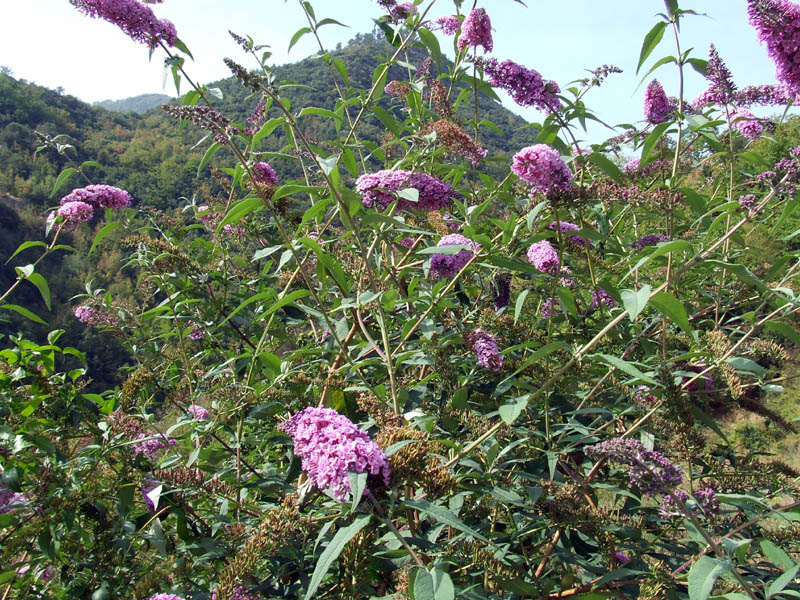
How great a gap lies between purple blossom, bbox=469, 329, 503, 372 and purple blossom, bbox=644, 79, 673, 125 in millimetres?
1591

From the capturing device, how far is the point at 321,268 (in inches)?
80.9

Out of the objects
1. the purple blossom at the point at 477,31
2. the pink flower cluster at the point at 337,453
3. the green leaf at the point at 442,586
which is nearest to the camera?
the green leaf at the point at 442,586

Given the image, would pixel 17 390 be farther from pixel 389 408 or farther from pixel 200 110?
pixel 389 408

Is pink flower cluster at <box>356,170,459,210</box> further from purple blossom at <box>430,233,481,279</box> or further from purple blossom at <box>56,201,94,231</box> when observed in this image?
purple blossom at <box>56,201,94,231</box>

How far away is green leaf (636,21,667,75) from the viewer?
189 cm

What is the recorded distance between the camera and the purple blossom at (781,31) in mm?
1684

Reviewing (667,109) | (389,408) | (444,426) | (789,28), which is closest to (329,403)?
(389,408)

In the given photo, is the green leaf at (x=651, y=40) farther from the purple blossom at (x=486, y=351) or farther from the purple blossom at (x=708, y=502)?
the purple blossom at (x=708, y=502)

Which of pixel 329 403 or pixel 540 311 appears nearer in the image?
pixel 329 403

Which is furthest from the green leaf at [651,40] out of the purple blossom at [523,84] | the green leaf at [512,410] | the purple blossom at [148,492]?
the purple blossom at [148,492]

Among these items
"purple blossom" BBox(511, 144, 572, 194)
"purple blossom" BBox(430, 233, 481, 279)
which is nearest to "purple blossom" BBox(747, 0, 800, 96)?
"purple blossom" BBox(511, 144, 572, 194)

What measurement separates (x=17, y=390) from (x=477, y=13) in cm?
254

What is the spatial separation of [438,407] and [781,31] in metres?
1.65

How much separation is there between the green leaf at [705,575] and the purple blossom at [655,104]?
2.14 metres
